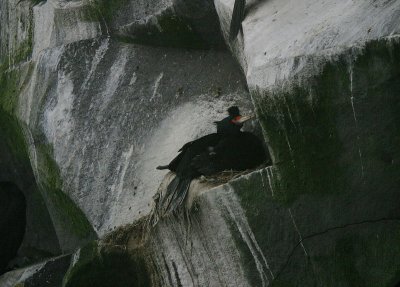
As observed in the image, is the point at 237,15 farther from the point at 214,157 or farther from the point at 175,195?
the point at 175,195

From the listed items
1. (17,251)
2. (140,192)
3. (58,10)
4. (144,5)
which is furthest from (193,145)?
(17,251)

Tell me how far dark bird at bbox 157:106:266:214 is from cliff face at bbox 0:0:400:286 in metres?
0.15

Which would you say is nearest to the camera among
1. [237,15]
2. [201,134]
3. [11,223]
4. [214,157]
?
[214,157]

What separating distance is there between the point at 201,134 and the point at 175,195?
1258mm

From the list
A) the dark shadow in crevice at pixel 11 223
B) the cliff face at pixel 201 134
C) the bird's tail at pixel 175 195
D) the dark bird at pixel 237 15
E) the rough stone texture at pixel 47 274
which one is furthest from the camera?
the dark shadow in crevice at pixel 11 223

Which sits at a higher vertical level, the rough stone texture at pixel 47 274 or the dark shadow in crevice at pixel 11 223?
the dark shadow in crevice at pixel 11 223

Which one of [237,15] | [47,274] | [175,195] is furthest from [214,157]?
[47,274]

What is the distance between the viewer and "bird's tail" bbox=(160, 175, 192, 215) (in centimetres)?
618

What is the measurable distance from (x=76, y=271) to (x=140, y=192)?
89cm

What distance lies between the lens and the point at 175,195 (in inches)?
246

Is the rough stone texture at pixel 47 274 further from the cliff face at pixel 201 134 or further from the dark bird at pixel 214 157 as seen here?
the dark bird at pixel 214 157

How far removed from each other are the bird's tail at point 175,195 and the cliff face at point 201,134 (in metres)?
0.10

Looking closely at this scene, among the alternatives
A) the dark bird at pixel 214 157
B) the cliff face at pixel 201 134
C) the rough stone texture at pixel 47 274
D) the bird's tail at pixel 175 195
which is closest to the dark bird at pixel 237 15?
the cliff face at pixel 201 134

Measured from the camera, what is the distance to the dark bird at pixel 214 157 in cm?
619
